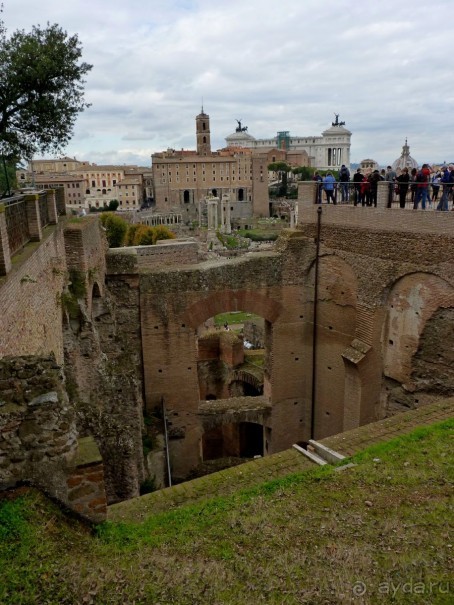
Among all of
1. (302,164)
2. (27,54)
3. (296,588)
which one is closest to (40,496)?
(296,588)

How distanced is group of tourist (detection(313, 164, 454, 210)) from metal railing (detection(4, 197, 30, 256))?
7464 mm

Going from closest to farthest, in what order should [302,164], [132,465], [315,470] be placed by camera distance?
1. [315,470]
2. [132,465]
3. [302,164]

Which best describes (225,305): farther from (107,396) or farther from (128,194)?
(128,194)

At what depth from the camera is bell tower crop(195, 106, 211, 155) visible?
350 feet


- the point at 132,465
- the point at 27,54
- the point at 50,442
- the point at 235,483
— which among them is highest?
the point at 27,54

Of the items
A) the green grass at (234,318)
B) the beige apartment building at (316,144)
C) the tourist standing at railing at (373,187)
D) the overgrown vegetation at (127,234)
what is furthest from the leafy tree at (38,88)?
the beige apartment building at (316,144)

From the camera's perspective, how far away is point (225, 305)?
1229 centimetres

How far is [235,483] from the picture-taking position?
635 centimetres

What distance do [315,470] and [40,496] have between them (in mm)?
3320

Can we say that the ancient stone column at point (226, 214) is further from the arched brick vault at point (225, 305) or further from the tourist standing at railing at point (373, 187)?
the tourist standing at railing at point (373, 187)

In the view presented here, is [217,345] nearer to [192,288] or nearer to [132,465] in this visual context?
[192,288]

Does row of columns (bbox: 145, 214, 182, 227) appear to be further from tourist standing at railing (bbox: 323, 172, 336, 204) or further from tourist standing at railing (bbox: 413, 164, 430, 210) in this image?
tourist standing at railing (bbox: 413, 164, 430, 210)

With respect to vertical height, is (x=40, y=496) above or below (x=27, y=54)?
below

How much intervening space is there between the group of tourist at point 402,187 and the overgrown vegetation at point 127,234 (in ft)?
108
